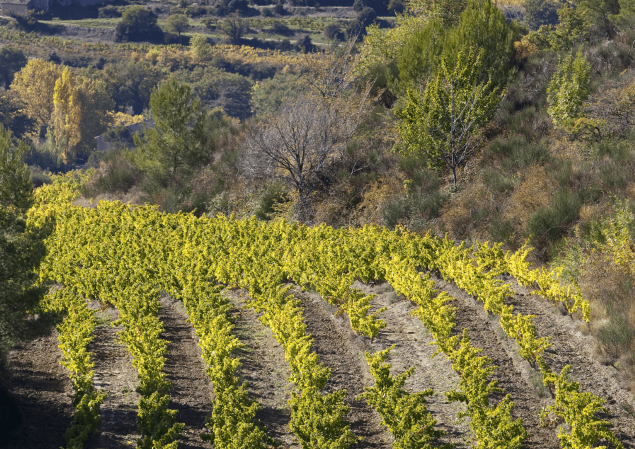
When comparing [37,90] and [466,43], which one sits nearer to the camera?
[466,43]

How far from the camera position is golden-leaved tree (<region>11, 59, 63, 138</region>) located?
296 ft

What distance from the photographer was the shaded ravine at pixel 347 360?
23.8 ft

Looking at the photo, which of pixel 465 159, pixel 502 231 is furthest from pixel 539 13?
pixel 502 231

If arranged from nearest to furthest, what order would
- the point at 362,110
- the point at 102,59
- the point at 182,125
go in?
the point at 362,110, the point at 182,125, the point at 102,59

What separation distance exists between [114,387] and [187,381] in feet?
Answer: 3.54

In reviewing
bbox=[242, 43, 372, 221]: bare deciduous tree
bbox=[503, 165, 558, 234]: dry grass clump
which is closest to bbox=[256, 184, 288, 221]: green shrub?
bbox=[242, 43, 372, 221]: bare deciduous tree

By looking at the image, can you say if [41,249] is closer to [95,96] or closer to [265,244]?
[265,244]

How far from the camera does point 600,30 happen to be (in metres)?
29.9

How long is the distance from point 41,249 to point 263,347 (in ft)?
13.0

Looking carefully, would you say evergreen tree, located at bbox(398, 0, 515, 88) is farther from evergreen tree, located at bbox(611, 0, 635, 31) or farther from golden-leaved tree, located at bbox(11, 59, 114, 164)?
golden-leaved tree, located at bbox(11, 59, 114, 164)

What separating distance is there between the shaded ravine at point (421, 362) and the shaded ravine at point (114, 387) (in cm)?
378

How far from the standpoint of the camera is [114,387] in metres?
8.70

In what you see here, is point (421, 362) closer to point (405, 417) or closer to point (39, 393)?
point (405, 417)

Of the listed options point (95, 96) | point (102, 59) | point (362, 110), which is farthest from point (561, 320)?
point (102, 59)
